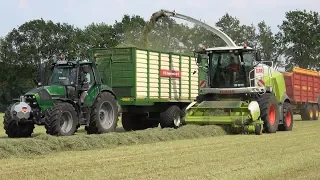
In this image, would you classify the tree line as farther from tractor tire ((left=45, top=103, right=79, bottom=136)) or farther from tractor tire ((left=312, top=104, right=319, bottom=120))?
tractor tire ((left=45, top=103, right=79, bottom=136))

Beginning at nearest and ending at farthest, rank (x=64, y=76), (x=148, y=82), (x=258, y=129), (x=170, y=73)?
(x=64, y=76) < (x=258, y=129) < (x=148, y=82) < (x=170, y=73)

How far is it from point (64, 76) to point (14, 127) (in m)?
1.77

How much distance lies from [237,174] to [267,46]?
184 feet

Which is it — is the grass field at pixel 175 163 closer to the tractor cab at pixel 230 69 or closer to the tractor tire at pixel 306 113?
the tractor cab at pixel 230 69

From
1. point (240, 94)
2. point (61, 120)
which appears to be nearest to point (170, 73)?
point (240, 94)

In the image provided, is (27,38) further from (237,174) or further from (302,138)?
(237,174)

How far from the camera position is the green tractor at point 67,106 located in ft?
37.0

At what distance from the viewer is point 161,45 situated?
18312 millimetres

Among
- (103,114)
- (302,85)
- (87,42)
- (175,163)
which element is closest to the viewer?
(175,163)

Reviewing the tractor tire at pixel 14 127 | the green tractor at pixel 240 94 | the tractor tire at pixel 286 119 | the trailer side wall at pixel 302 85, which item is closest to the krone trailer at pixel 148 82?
the green tractor at pixel 240 94

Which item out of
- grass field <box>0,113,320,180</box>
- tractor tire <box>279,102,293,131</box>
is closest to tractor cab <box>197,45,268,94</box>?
tractor tire <box>279,102,293,131</box>

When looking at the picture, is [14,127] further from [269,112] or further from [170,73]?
[269,112]

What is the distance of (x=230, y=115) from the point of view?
13.8m

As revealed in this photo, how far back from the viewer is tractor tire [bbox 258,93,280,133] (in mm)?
14023
